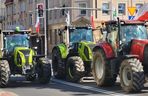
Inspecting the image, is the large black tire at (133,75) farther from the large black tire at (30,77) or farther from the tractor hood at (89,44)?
the large black tire at (30,77)

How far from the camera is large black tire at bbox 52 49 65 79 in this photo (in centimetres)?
2380

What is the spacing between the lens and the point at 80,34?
24.0m

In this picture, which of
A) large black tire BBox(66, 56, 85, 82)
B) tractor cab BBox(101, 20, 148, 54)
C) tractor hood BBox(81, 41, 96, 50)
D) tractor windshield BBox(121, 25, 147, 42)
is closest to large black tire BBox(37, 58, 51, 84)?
large black tire BBox(66, 56, 85, 82)

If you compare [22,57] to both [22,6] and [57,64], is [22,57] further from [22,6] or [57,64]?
[22,6]

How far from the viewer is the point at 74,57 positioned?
21.8m

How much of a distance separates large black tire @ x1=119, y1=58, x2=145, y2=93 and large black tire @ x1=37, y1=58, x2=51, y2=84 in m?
5.01

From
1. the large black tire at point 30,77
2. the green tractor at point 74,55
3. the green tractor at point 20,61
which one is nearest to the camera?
the green tractor at point 20,61

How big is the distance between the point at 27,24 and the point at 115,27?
68.4 meters

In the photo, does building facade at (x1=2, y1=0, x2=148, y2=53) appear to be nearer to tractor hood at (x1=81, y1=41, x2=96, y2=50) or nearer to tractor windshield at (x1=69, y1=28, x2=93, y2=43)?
tractor windshield at (x1=69, y1=28, x2=93, y2=43)

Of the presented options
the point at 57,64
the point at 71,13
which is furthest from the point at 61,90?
the point at 71,13

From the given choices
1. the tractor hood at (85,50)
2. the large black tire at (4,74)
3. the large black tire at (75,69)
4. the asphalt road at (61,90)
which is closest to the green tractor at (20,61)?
the large black tire at (4,74)

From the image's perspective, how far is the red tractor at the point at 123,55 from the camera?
16516 millimetres

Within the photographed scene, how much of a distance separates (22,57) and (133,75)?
625 centimetres

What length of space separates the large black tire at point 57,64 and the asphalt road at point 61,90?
57.7 inches
